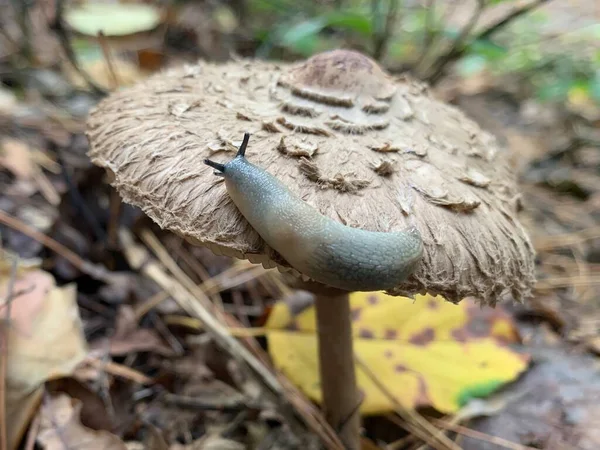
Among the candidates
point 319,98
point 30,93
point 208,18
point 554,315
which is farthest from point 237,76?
point 208,18

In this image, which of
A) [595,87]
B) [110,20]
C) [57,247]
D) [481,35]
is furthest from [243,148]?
[595,87]

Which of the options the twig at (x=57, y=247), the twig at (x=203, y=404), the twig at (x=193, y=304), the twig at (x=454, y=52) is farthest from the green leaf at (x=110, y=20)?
the twig at (x=203, y=404)

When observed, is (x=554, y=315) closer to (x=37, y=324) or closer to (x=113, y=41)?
(x=37, y=324)

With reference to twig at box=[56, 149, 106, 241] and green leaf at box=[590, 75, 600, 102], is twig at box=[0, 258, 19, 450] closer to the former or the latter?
twig at box=[56, 149, 106, 241]

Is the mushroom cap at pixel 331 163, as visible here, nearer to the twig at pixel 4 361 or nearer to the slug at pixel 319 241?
the slug at pixel 319 241

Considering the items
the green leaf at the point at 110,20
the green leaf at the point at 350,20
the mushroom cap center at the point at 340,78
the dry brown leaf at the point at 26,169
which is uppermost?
the green leaf at the point at 110,20
